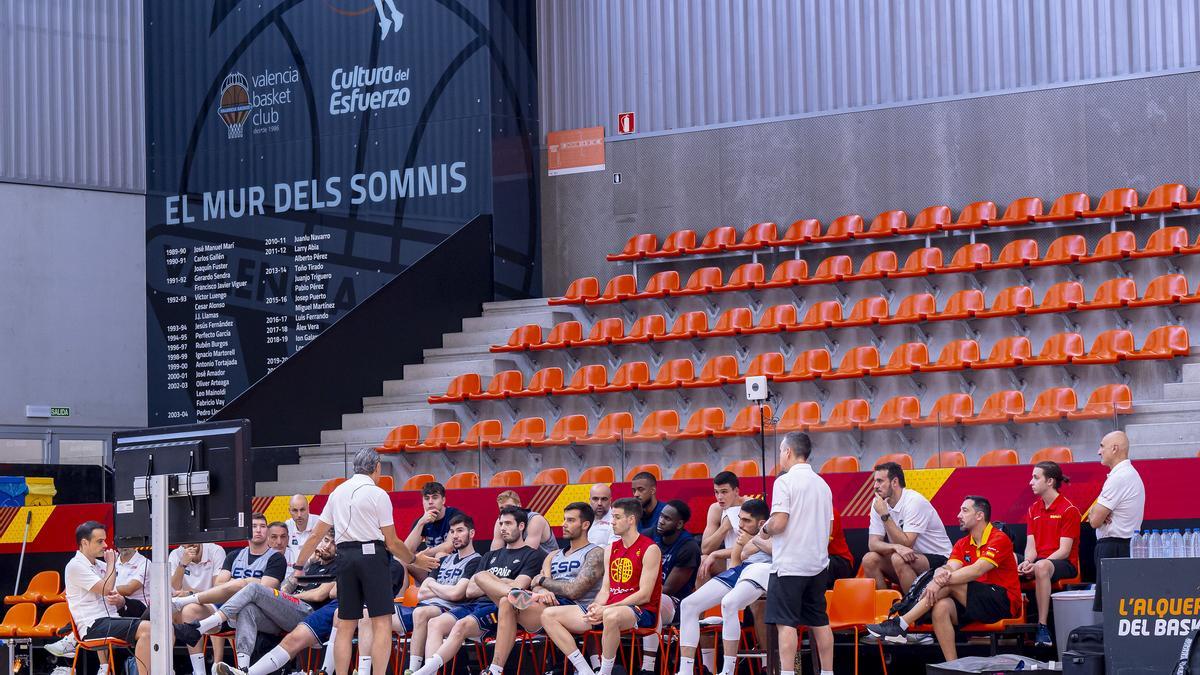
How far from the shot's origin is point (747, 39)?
18.4 m

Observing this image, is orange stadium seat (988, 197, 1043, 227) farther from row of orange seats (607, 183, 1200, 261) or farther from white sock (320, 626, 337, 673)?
white sock (320, 626, 337, 673)

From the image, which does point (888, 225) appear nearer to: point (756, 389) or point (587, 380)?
point (587, 380)

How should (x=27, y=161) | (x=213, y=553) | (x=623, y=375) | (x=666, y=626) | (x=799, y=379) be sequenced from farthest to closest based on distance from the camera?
1. (x=27, y=161)
2. (x=623, y=375)
3. (x=799, y=379)
4. (x=213, y=553)
5. (x=666, y=626)

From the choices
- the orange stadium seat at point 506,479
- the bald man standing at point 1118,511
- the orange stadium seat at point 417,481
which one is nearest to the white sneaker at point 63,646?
the orange stadium seat at point 417,481

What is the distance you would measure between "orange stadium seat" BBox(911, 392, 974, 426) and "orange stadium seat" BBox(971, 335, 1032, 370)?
1.24 ft

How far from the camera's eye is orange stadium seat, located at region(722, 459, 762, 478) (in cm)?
1257

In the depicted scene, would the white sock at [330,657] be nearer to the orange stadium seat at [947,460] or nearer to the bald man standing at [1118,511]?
the orange stadium seat at [947,460]

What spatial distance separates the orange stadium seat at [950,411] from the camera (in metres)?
12.1

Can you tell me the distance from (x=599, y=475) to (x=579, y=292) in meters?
5.18

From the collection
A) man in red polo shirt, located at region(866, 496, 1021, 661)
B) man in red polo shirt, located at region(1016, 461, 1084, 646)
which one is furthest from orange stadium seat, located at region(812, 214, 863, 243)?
man in red polo shirt, located at region(866, 496, 1021, 661)

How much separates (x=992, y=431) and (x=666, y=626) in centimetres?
340

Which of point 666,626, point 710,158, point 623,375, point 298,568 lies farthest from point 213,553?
point 710,158

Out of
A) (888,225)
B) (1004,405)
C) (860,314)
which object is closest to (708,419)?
(860,314)

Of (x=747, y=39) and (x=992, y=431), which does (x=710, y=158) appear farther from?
(x=992, y=431)
